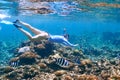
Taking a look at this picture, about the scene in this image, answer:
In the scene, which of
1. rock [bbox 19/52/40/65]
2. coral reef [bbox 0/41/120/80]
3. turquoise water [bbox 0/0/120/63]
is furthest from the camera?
turquoise water [bbox 0/0/120/63]

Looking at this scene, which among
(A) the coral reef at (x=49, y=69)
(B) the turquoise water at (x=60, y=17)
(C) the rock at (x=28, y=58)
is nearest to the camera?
(A) the coral reef at (x=49, y=69)

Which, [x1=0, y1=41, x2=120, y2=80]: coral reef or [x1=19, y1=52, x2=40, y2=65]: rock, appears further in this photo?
[x1=19, y1=52, x2=40, y2=65]: rock

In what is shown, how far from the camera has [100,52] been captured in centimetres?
2797

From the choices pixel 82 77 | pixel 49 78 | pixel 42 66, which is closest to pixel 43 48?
pixel 42 66

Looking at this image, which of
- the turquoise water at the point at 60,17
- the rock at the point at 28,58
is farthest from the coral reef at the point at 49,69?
the turquoise water at the point at 60,17

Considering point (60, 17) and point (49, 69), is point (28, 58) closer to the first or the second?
point (49, 69)

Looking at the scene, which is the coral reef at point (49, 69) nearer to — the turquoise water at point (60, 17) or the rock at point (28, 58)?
the rock at point (28, 58)

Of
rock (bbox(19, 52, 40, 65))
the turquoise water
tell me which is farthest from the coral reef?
the turquoise water

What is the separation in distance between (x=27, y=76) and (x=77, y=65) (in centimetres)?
349

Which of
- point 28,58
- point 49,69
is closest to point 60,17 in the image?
point 28,58

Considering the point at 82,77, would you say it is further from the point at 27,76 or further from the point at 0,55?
the point at 0,55

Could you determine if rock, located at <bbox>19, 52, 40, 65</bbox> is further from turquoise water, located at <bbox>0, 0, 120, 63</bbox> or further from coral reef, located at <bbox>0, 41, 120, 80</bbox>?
turquoise water, located at <bbox>0, 0, 120, 63</bbox>

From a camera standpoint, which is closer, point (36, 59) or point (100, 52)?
point (36, 59)

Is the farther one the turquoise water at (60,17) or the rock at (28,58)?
the turquoise water at (60,17)
